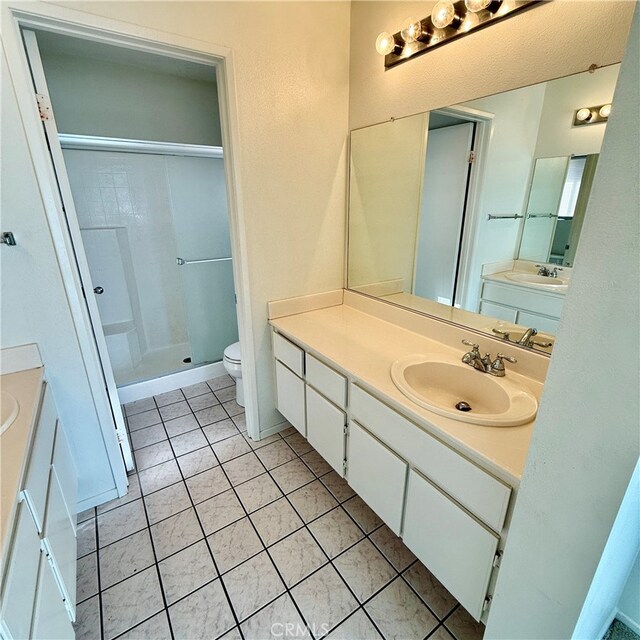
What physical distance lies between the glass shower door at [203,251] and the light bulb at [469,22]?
6.63 feet

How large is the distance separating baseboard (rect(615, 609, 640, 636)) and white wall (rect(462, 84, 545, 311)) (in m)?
1.24

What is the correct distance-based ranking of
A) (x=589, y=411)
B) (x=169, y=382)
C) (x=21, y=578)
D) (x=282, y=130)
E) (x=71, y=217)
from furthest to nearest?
(x=169, y=382) → (x=282, y=130) → (x=71, y=217) → (x=21, y=578) → (x=589, y=411)

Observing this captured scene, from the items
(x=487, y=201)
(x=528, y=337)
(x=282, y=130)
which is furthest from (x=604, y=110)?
(x=282, y=130)

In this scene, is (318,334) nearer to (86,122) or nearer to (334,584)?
(334,584)

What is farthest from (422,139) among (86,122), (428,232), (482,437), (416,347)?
(86,122)

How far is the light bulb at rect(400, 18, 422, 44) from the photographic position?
4.62 ft

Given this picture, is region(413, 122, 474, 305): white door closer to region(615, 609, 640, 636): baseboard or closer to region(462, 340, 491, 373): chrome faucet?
region(462, 340, 491, 373): chrome faucet

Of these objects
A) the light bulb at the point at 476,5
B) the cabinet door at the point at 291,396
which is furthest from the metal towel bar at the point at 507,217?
the cabinet door at the point at 291,396

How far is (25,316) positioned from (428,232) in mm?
1854

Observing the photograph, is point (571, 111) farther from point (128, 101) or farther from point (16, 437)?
point (128, 101)

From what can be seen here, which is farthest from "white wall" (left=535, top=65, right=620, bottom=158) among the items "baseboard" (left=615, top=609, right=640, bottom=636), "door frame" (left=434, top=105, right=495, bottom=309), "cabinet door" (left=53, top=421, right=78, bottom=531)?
"cabinet door" (left=53, top=421, right=78, bottom=531)

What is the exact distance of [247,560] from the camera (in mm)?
1447

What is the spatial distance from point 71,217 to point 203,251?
1.42 meters

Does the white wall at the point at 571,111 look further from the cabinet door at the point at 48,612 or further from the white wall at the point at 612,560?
the cabinet door at the point at 48,612
